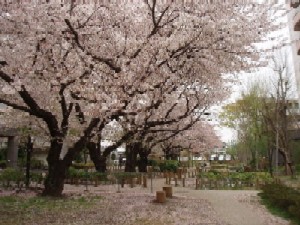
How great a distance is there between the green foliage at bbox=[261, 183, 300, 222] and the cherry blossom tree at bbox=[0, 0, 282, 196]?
4.39 metres

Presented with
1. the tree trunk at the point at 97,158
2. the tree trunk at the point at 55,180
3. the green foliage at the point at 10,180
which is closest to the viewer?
the tree trunk at the point at 55,180

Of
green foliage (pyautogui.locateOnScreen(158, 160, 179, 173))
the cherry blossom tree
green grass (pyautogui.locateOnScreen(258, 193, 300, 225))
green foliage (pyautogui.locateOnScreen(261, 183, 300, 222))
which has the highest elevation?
the cherry blossom tree

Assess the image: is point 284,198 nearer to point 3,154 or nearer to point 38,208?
point 38,208

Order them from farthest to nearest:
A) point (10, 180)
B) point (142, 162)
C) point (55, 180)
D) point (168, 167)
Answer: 1. point (168, 167)
2. point (142, 162)
3. point (10, 180)
4. point (55, 180)

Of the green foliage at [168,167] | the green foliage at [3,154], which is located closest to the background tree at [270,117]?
the green foliage at [168,167]

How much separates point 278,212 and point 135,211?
461cm

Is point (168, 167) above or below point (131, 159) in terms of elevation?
below

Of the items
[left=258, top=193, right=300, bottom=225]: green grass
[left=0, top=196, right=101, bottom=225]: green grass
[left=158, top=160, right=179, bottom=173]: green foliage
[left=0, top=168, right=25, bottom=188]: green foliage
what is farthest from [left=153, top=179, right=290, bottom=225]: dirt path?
[left=158, top=160, right=179, bottom=173]: green foliage

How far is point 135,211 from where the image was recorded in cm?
1133

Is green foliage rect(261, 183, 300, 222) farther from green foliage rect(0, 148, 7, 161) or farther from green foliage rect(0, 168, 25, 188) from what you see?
green foliage rect(0, 148, 7, 161)

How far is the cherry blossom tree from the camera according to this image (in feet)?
33.6

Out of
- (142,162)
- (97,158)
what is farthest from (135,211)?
(142,162)

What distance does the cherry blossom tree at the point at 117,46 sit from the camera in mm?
10234

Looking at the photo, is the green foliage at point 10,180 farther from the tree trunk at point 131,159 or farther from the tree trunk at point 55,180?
the tree trunk at point 131,159
